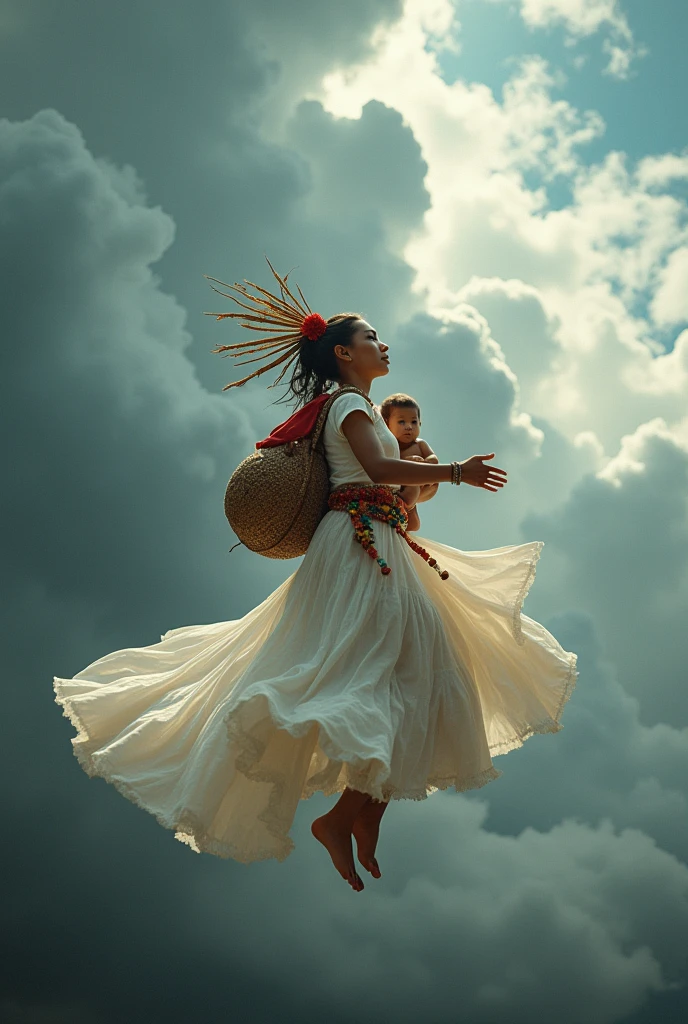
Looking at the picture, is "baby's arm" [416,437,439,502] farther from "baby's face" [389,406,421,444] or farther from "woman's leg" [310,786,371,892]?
"woman's leg" [310,786,371,892]

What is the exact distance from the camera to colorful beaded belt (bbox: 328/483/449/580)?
17.0ft

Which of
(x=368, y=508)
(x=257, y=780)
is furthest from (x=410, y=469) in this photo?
(x=257, y=780)

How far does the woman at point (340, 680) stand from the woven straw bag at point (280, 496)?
8 centimetres

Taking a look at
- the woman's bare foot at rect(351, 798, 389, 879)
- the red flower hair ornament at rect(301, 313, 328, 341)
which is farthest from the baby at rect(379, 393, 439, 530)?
the woman's bare foot at rect(351, 798, 389, 879)

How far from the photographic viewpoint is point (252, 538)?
208 inches

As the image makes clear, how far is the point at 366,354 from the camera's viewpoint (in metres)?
5.68

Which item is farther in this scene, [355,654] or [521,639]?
[521,639]

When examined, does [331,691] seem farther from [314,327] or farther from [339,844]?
[314,327]

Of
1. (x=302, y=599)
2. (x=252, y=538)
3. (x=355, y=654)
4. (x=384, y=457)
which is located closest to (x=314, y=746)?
(x=355, y=654)

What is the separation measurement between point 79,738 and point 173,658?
2.71 ft

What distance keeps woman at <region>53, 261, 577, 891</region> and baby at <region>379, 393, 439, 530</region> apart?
225 millimetres

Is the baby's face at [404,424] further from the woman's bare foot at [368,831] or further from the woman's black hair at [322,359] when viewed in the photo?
the woman's bare foot at [368,831]

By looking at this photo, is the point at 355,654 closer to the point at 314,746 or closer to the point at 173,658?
the point at 314,746

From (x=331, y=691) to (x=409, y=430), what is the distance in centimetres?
207
